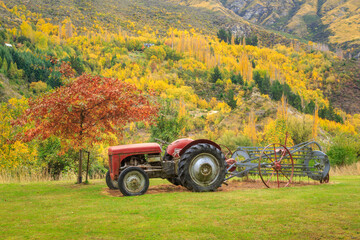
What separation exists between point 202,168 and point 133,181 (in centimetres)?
201

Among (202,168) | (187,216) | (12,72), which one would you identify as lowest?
(187,216)

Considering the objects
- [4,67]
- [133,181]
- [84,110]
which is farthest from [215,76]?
[133,181]

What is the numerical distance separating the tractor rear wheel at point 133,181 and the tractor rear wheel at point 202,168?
1061mm

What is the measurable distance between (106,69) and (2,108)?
117021mm

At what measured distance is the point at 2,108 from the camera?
61.8ft

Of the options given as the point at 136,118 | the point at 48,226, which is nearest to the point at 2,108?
the point at 136,118

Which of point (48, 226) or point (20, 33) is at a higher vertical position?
point (20, 33)

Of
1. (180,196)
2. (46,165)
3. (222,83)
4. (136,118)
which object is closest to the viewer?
(180,196)

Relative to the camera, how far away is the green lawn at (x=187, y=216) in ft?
16.8

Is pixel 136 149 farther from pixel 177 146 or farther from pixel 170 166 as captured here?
pixel 177 146

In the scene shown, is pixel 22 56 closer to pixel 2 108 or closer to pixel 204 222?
pixel 2 108

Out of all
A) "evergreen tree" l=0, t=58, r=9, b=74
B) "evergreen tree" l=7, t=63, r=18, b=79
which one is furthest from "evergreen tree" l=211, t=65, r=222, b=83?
"evergreen tree" l=0, t=58, r=9, b=74

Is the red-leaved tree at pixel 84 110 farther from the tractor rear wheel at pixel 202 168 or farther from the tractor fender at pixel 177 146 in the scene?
the tractor rear wheel at pixel 202 168

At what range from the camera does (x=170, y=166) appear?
395 inches
